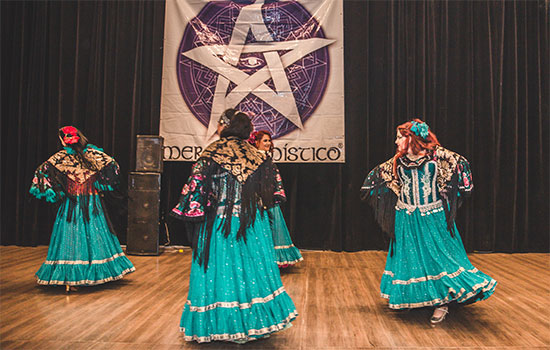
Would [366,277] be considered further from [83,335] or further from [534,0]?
[534,0]

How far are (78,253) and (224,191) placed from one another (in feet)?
6.45

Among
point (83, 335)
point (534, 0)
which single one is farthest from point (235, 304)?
point (534, 0)

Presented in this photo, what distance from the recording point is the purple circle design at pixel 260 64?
5.90 metres

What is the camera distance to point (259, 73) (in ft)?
19.6

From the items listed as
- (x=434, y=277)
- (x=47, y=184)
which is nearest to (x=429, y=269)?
(x=434, y=277)

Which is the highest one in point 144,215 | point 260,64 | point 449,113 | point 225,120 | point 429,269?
point 260,64

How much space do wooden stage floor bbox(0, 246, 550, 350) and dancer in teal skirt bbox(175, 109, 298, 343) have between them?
0.57 ft

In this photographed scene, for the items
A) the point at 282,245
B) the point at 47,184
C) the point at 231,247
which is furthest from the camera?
the point at 282,245

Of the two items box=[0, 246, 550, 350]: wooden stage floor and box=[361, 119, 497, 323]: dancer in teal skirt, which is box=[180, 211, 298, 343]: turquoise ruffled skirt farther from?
box=[361, 119, 497, 323]: dancer in teal skirt

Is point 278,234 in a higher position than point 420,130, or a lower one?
lower

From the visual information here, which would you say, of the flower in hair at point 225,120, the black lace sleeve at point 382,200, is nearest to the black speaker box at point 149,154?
the black lace sleeve at point 382,200

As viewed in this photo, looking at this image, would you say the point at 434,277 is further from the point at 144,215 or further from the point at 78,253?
the point at 144,215

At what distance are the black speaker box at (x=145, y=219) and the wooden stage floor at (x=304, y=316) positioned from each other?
33.9 inches

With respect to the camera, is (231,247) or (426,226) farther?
(426,226)
